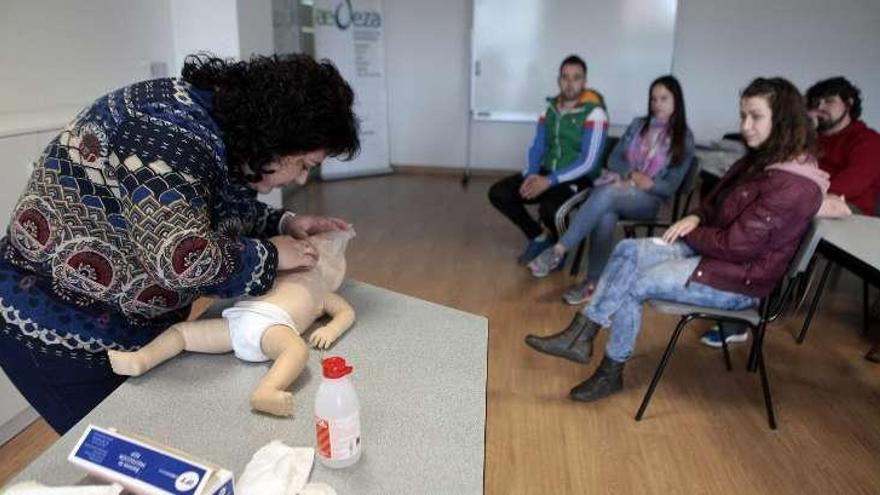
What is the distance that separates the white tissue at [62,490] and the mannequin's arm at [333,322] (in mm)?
468

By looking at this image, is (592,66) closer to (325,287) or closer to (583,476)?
(583,476)

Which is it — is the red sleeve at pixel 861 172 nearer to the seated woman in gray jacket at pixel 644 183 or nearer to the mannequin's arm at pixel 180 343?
the seated woman in gray jacket at pixel 644 183

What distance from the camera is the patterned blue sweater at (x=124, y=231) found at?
85cm

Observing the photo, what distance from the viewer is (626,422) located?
2076mm

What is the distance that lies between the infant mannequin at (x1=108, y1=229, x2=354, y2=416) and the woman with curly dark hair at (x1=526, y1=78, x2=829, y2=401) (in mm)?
1247

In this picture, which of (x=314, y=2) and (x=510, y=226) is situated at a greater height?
(x=314, y=2)

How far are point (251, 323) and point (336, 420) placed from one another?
353mm

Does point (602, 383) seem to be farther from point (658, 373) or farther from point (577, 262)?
point (577, 262)

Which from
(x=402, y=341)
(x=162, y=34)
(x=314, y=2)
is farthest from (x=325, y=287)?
(x=314, y=2)

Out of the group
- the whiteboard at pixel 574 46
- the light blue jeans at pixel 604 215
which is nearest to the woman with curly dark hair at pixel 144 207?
the light blue jeans at pixel 604 215

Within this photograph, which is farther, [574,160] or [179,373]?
[574,160]

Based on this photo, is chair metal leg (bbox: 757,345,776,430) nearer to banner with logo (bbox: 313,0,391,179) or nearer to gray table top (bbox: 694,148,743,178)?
gray table top (bbox: 694,148,743,178)

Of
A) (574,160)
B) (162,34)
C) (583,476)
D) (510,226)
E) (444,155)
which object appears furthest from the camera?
(444,155)

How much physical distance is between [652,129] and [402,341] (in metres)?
2.52
